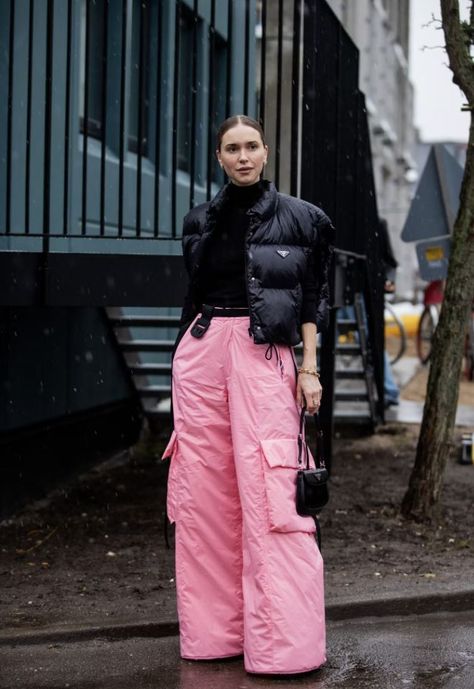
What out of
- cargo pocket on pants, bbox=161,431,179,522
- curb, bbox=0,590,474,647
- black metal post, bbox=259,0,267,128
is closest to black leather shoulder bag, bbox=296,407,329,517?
cargo pocket on pants, bbox=161,431,179,522

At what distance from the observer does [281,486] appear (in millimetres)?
4773

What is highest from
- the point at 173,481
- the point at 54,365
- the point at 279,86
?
the point at 279,86

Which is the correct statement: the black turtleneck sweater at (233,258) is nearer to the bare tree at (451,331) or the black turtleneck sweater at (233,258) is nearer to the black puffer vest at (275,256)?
the black puffer vest at (275,256)

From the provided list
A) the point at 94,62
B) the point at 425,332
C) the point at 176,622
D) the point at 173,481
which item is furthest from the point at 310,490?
the point at 425,332

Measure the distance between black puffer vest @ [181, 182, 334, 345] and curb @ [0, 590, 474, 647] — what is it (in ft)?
4.40

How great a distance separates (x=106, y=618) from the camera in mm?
5520

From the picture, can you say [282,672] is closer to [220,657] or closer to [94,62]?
[220,657]

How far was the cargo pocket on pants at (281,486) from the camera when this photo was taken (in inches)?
187

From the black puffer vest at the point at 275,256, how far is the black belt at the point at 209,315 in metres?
0.10

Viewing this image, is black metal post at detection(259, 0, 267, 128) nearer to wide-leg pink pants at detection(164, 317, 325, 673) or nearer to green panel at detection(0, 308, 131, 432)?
green panel at detection(0, 308, 131, 432)

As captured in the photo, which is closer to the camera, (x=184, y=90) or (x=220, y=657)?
(x=220, y=657)

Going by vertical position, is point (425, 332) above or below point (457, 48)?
below

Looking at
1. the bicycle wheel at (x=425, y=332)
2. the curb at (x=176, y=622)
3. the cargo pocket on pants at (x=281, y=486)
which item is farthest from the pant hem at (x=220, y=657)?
the bicycle wheel at (x=425, y=332)

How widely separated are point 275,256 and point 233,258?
0.19 m
